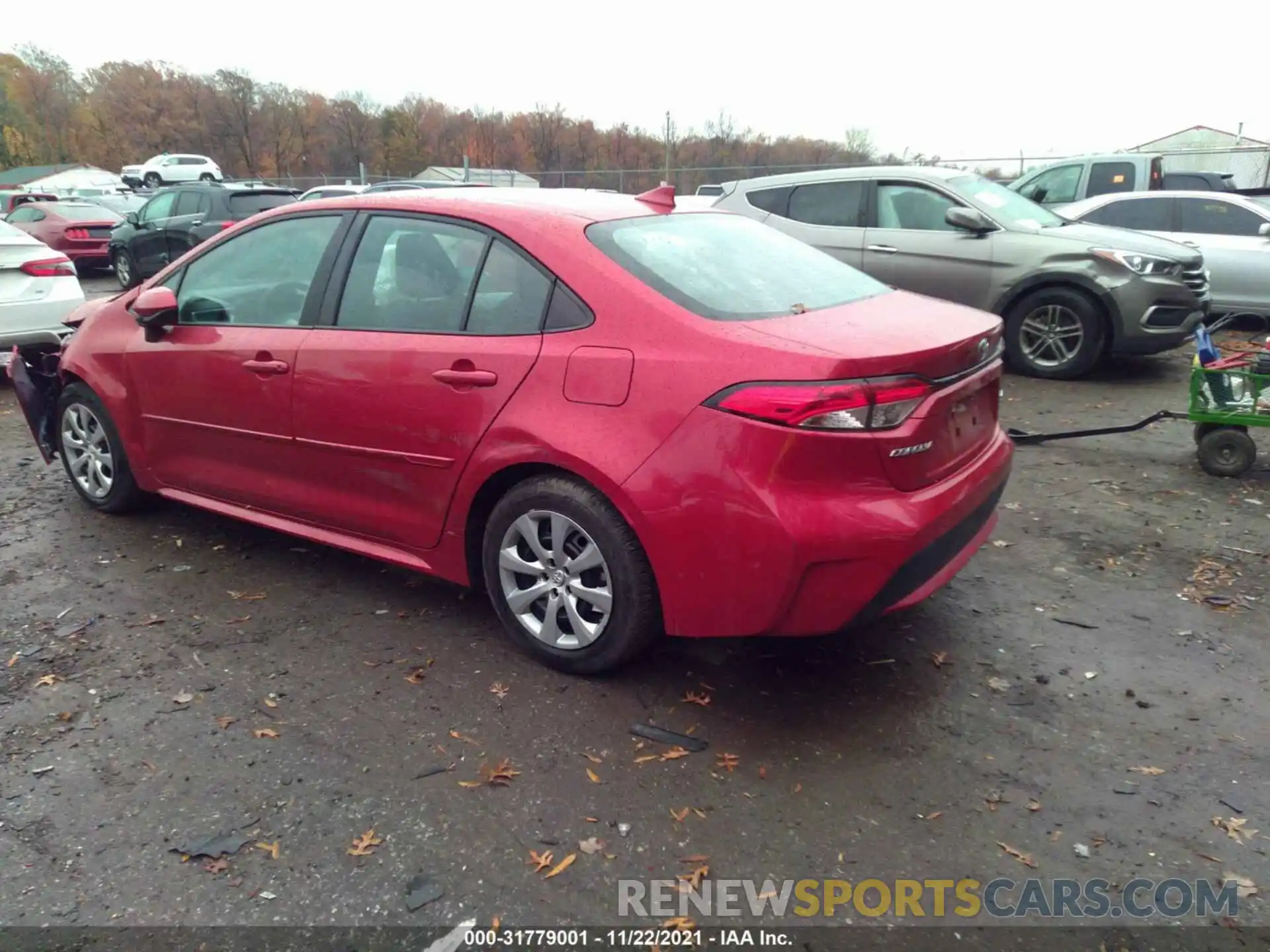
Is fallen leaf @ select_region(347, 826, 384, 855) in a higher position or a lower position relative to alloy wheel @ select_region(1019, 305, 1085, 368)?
lower

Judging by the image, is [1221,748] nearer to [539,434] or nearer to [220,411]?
[539,434]

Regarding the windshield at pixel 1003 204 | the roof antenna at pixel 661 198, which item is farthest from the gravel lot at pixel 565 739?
the windshield at pixel 1003 204

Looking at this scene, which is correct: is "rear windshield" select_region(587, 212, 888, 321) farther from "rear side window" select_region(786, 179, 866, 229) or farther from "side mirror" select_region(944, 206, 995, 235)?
"rear side window" select_region(786, 179, 866, 229)

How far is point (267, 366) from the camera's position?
12.4ft

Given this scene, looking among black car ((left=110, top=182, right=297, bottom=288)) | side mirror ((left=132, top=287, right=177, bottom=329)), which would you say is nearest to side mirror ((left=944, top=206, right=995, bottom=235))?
side mirror ((left=132, top=287, right=177, bottom=329))

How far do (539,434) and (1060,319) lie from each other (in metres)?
6.31

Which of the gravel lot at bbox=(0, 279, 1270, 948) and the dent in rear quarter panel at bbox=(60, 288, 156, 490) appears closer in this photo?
the gravel lot at bbox=(0, 279, 1270, 948)

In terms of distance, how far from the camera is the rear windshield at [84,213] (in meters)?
16.8

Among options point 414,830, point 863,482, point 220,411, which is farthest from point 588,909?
point 220,411

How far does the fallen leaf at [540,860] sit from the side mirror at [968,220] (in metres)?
6.99

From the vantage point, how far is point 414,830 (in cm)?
254

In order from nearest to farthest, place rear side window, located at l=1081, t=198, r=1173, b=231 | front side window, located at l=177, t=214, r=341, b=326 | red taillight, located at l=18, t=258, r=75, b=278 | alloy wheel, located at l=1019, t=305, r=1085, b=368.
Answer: front side window, located at l=177, t=214, r=341, b=326
red taillight, located at l=18, t=258, r=75, b=278
alloy wheel, located at l=1019, t=305, r=1085, b=368
rear side window, located at l=1081, t=198, r=1173, b=231

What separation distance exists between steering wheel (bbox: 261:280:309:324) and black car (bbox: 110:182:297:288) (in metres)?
11.5

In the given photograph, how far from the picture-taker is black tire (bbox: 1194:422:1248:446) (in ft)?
17.6
